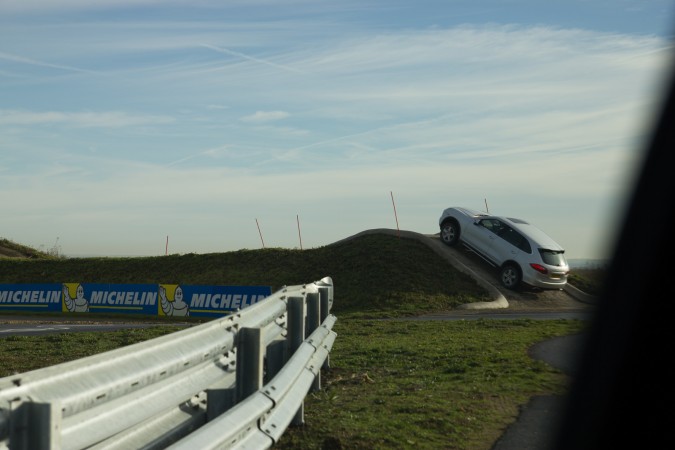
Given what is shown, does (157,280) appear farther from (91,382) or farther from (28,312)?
(91,382)

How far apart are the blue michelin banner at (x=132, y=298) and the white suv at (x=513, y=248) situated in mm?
9233

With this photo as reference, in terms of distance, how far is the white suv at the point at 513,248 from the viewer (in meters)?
31.0

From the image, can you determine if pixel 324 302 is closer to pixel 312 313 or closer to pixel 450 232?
pixel 312 313

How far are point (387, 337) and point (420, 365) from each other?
5.03m

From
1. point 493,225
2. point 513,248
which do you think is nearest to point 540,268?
point 513,248

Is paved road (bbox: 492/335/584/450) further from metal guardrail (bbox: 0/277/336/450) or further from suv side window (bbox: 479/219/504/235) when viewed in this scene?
suv side window (bbox: 479/219/504/235)

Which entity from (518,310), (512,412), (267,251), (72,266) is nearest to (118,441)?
(512,412)

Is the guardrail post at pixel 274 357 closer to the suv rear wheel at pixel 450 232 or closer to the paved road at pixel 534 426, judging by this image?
the paved road at pixel 534 426

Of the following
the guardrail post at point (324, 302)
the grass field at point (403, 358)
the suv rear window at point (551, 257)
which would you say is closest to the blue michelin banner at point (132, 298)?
the grass field at point (403, 358)

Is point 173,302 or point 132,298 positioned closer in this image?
point 173,302

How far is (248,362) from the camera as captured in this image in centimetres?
564

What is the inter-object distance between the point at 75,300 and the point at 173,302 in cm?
478

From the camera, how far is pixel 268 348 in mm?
7867

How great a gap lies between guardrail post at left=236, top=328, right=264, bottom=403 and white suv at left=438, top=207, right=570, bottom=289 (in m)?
26.1
